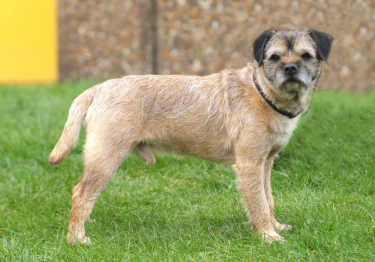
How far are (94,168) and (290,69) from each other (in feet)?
6.31

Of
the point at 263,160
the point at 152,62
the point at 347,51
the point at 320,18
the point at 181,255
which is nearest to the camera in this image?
the point at 181,255

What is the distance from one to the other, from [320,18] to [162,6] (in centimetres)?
356

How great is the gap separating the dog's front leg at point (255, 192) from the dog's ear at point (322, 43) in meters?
1.06

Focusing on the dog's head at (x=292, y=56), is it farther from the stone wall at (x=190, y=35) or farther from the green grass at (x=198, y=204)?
the stone wall at (x=190, y=35)

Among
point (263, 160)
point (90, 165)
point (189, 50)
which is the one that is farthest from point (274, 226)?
point (189, 50)

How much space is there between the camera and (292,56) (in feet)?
12.5

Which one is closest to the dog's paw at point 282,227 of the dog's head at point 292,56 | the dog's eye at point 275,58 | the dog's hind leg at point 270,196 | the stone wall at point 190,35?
the dog's hind leg at point 270,196

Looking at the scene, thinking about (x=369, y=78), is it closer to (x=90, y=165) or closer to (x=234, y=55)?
(x=234, y=55)

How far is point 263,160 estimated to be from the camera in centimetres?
397

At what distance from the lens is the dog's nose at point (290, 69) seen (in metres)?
3.66

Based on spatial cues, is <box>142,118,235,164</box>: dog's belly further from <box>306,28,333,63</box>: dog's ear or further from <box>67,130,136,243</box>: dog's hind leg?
<box>306,28,333,63</box>: dog's ear

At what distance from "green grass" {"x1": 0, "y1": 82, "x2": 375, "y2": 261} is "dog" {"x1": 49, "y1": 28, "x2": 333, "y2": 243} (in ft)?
0.92

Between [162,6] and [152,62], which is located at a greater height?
[162,6]

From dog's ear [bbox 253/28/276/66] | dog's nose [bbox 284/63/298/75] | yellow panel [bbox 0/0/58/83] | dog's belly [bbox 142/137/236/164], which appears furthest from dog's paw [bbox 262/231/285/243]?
yellow panel [bbox 0/0/58/83]
